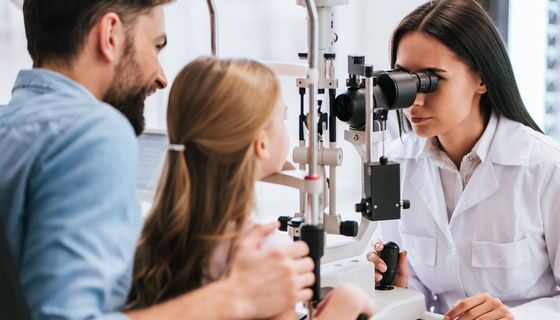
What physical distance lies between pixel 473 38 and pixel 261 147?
2.57 ft

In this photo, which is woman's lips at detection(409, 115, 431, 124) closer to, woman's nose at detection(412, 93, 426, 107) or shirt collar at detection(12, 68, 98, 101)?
woman's nose at detection(412, 93, 426, 107)

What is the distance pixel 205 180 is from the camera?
108 cm

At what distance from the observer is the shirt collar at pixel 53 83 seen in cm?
104

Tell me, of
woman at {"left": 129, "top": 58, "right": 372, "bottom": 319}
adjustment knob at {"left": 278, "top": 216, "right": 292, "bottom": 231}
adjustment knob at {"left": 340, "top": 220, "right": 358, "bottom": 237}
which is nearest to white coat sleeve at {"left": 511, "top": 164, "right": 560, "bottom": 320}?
adjustment knob at {"left": 340, "top": 220, "right": 358, "bottom": 237}

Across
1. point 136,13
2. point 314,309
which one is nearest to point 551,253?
point 314,309

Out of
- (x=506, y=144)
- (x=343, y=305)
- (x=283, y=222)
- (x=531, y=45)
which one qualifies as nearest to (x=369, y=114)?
(x=283, y=222)

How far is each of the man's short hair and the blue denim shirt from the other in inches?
6.5

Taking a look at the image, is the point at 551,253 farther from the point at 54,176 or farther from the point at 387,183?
the point at 54,176

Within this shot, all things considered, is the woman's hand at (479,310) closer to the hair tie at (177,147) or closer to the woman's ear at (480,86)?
the woman's ear at (480,86)

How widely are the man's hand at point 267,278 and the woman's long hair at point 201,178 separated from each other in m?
0.05

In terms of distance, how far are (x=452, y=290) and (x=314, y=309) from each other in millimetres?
735

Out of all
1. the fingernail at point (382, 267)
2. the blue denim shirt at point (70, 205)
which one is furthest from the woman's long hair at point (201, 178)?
the fingernail at point (382, 267)

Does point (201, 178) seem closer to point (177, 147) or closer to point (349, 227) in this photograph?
point (177, 147)

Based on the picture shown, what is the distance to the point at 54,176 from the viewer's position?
0.89 m
